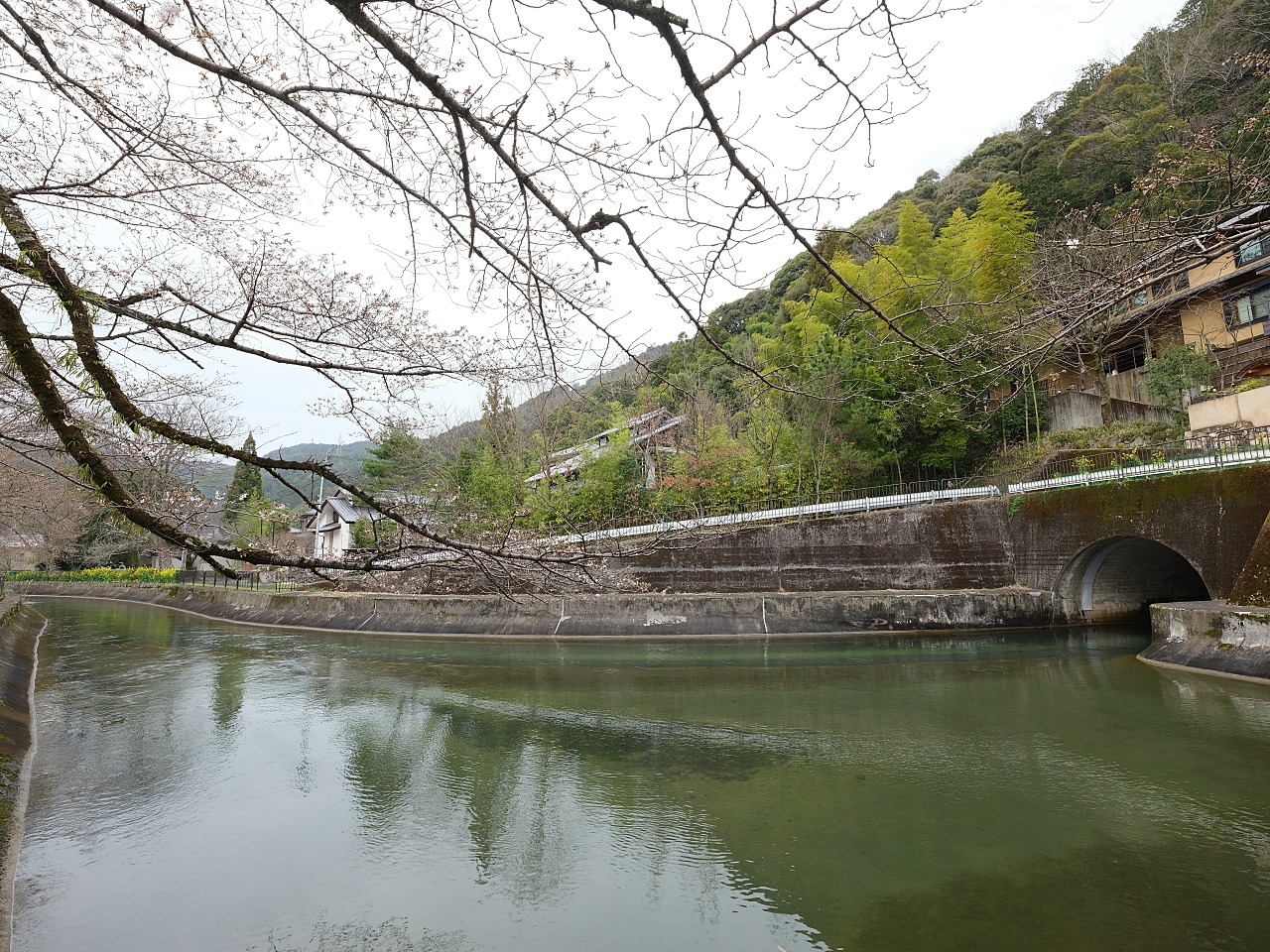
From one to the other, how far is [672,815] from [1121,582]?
1241 cm

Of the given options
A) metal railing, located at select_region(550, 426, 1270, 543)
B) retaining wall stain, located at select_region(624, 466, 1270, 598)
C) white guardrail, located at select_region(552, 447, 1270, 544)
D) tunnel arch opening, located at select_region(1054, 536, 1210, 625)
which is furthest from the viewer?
tunnel arch opening, located at select_region(1054, 536, 1210, 625)

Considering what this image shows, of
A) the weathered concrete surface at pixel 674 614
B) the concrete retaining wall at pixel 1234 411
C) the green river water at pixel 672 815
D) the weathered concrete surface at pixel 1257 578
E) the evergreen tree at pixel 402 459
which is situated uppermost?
the concrete retaining wall at pixel 1234 411

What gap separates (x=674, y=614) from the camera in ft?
47.4

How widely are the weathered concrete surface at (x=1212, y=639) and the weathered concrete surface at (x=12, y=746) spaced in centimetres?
1155

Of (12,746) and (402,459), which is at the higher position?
(402,459)

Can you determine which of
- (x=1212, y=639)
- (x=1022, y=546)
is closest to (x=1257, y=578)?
(x=1212, y=639)

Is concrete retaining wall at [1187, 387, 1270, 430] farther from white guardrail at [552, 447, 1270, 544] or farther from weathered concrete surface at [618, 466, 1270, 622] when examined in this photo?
weathered concrete surface at [618, 466, 1270, 622]

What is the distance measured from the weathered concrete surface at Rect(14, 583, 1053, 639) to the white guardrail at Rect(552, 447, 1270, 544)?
6.04ft

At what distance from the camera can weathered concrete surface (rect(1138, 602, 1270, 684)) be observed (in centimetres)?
782

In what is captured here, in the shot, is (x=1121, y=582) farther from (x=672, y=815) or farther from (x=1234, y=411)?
(x=672, y=815)

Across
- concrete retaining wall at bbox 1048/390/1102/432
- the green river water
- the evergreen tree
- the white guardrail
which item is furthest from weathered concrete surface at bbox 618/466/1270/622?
concrete retaining wall at bbox 1048/390/1102/432

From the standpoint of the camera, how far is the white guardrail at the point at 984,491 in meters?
10.1

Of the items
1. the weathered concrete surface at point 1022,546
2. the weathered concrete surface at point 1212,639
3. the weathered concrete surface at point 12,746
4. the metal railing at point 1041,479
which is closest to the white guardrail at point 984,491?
the metal railing at point 1041,479

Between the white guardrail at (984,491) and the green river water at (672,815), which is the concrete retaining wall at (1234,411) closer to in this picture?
the white guardrail at (984,491)
